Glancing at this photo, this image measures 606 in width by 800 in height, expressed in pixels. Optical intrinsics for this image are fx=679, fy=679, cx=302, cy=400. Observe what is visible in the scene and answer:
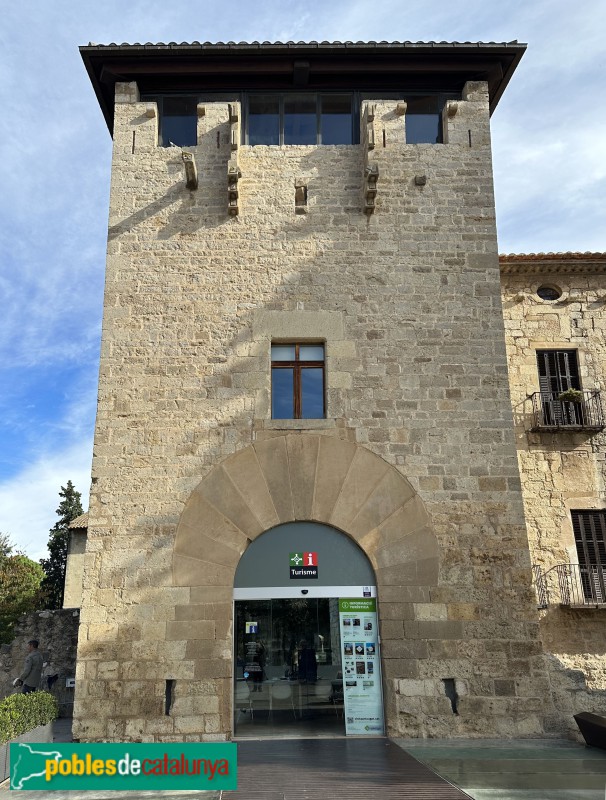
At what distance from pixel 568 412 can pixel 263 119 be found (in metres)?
7.68

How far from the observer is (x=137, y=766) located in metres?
6.52

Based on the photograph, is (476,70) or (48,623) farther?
(48,623)

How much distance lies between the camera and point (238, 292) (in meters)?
10.6

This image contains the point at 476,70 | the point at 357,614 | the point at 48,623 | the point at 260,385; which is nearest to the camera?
the point at 357,614

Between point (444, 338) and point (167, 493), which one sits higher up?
point (444, 338)

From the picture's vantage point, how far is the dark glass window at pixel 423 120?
1148 centimetres

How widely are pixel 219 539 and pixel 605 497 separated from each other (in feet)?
23.9

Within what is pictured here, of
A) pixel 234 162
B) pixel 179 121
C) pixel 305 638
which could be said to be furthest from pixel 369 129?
pixel 305 638

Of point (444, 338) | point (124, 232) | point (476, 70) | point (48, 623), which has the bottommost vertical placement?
point (48, 623)

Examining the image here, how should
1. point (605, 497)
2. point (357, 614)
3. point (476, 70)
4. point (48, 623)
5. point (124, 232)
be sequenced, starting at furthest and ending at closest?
1. point (48, 623)
2. point (605, 497)
3. point (476, 70)
4. point (124, 232)
5. point (357, 614)

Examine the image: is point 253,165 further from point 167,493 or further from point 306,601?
point 306,601

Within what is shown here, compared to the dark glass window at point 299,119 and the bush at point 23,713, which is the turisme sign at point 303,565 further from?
the dark glass window at point 299,119

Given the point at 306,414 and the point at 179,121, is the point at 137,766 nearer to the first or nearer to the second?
the point at 306,414

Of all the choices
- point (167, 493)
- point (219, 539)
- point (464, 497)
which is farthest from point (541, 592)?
point (167, 493)
